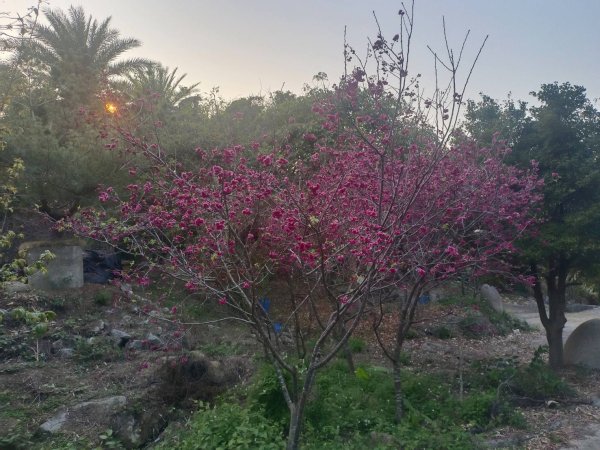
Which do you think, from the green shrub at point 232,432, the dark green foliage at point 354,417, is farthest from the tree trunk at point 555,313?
the green shrub at point 232,432

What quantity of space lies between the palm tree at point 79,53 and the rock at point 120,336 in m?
7.34

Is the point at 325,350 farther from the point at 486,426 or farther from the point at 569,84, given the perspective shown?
the point at 569,84

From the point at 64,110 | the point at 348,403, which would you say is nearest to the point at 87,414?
the point at 348,403

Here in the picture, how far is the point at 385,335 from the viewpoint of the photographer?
1070cm

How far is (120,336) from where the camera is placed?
8.43 metres

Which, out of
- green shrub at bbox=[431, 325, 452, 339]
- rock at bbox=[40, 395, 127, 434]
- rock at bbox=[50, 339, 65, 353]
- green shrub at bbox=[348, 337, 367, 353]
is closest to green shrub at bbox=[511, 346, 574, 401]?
green shrub at bbox=[348, 337, 367, 353]

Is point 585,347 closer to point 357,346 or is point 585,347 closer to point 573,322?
point 357,346

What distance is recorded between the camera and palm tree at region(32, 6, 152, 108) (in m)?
14.0

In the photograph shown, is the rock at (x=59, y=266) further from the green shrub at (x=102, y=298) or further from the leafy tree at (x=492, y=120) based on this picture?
the leafy tree at (x=492, y=120)

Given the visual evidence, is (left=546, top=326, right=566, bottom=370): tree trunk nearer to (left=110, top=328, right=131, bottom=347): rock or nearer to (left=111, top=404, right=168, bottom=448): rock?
(left=111, top=404, right=168, bottom=448): rock

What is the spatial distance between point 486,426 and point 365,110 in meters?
3.55

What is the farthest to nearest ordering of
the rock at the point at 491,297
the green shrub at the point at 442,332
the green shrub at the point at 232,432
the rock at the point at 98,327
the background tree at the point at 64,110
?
the rock at the point at 491,297
the green shrub at the point at 442,332
the background tree at the point at 64,110
the rock at the point at 98,327
the green shrub at the point at 232,432

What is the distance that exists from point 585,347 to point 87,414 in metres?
6.74

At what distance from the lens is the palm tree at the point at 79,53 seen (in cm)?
1405
